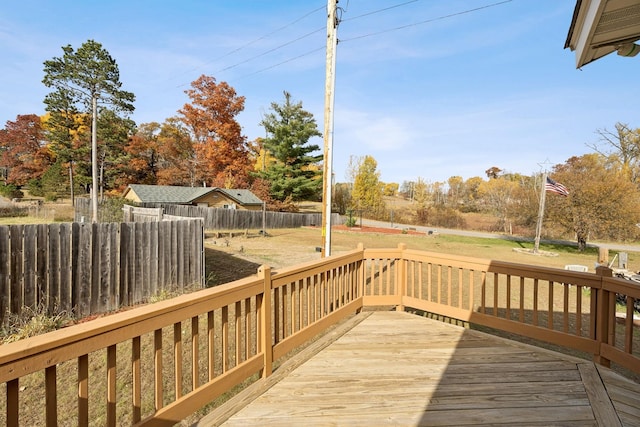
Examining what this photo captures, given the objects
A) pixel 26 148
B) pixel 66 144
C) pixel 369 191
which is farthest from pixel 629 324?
pixel 26 148

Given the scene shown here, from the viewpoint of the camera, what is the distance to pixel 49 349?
4.04 feet

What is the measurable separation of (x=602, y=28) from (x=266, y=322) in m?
3.10

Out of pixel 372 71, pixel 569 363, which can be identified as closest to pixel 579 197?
pixel 372 71

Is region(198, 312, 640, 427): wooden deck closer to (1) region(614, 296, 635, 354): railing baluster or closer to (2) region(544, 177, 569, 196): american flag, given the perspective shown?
(1) region(614, 296, 635, 354): railing baluster

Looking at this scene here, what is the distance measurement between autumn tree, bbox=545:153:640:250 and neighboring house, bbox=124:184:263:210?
22744 millimetres

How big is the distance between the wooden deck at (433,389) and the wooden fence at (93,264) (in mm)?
4141

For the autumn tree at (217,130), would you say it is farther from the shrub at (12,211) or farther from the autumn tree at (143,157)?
the shrub at (12,211)

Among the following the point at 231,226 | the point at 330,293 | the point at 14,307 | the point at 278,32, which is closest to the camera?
the point at 330,293

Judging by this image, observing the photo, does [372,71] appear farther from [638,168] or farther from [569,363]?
[638,168]

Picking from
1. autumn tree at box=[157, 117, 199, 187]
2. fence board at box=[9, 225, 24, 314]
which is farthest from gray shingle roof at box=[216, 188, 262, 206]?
fence board at box=[9, 225, 24, 314]

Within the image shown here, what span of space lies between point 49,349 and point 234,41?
12.0m

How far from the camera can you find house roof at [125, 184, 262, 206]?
25.1 m

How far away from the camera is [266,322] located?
2.49 metres

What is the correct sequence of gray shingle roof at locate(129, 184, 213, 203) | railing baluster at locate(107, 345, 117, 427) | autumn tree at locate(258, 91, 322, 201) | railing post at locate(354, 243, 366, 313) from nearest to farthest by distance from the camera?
railing baluster at locate(107, 345, 117, 427), railing post at locate(354, 243, 366, 313), gray shingle roof at locate(129, 184, 213, 203), autumn tree at locate(258, 91, 322, 201)
